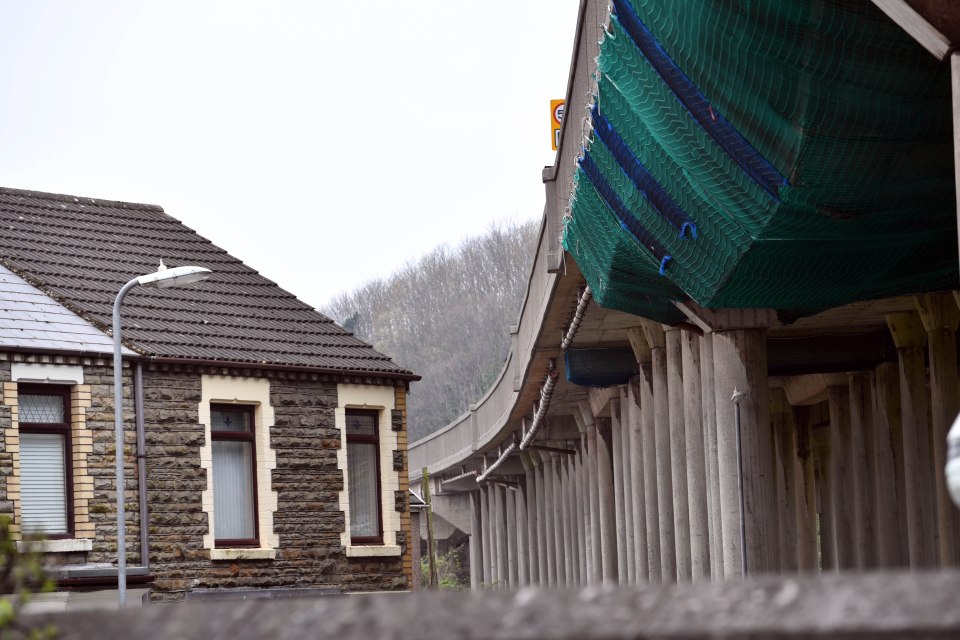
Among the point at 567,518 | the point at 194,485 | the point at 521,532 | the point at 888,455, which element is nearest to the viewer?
the point at 194,485

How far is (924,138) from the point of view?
1346cm

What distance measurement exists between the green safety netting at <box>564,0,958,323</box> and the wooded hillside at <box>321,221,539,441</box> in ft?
331

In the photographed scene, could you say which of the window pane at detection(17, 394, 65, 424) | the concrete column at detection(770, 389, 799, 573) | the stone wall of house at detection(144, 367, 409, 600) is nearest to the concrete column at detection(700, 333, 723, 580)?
the stone wall of house at detection(144, 367, 409, 600)

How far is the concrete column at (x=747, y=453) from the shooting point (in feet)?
65.8

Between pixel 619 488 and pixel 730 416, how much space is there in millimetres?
18666

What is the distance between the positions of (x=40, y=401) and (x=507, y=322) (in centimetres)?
10006

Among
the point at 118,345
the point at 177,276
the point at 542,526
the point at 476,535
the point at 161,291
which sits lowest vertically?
the point at 476,535

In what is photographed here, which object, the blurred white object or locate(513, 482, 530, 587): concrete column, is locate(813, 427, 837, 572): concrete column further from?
the blurred white object

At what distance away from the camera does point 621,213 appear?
19062 mm

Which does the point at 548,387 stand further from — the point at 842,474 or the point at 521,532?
the point at 521,532

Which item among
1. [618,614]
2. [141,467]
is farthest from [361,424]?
[618,614]

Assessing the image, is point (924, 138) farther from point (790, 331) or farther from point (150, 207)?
point (150, 207)

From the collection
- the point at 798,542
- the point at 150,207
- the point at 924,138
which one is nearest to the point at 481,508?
the point at 798,542

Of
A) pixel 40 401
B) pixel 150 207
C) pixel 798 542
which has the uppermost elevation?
pixel 150 207
